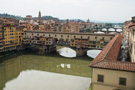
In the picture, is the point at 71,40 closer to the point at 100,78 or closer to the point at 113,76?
the point at 100,78

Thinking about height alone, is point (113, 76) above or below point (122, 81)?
above

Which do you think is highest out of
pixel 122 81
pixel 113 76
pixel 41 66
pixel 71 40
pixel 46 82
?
pixel 71 40

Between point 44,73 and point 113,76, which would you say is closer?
point 113,76

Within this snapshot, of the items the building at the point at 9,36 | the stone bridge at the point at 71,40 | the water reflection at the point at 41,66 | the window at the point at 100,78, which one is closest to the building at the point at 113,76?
the window at the point at 100,78

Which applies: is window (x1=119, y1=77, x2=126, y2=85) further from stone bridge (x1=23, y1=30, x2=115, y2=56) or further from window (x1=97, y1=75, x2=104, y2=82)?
stone bridge (x1=23, y1=30, x2=115, y2=56)

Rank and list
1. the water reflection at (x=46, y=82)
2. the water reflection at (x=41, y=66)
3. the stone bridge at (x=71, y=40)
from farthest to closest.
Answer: the stone bridge at (x=71, y=40) < the water reflection at (x=41, y=66) < the water reflection at (x=46, y=82)

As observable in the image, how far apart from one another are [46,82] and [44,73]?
3141mm

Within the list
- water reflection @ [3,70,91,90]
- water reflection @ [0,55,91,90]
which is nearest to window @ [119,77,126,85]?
water reflection @ [3,70,91,90]

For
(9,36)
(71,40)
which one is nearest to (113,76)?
(71,40)

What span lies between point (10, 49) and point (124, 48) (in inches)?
741

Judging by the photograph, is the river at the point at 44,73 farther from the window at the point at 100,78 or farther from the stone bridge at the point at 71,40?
the window at the point at 100,78

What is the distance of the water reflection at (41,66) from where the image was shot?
1742 cm

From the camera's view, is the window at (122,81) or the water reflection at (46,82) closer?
the window at (122,81)

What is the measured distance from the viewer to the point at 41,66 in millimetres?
20750
